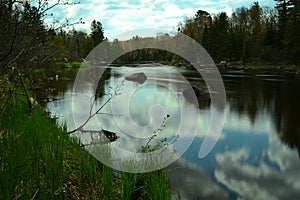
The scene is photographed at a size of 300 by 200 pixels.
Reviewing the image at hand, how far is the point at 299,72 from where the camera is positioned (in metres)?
30.5

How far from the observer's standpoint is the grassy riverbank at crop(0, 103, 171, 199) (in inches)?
125

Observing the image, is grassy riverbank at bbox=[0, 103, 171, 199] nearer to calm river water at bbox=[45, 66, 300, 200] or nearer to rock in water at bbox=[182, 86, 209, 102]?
calm river water at bbox=[45, 66, 300, 200]

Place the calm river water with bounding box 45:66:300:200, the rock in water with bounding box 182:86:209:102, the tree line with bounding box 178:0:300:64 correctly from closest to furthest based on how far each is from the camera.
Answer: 1. the calm river water with bounding box 45:66:300:200
2. the rock in water with bounding box 182:86:209:102
3. the tree line with bounding box 178:0:300:64

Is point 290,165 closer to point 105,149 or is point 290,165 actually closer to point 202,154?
point 202,154

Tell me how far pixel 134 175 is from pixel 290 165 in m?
4.37

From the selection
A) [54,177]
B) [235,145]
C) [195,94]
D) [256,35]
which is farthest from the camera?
[256,35]

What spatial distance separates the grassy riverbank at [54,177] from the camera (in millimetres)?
3164

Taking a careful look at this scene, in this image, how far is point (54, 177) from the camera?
3.35 metres

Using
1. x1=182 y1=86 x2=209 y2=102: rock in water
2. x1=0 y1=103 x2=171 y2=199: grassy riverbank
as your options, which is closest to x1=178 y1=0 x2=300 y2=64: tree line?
x1=182 y1=86 x2=209 y2=102: rock in water

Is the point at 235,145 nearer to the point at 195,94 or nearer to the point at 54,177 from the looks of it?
the point at 54,177

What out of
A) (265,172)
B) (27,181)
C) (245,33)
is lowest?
(265,172)

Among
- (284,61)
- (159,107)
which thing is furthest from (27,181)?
(284,61)

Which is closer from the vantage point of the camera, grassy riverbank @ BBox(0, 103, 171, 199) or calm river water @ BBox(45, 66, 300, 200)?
grassy riverbank @ BBox(0, 103, 171, 199)

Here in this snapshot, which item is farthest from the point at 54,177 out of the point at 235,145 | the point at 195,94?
the point at 195,94
